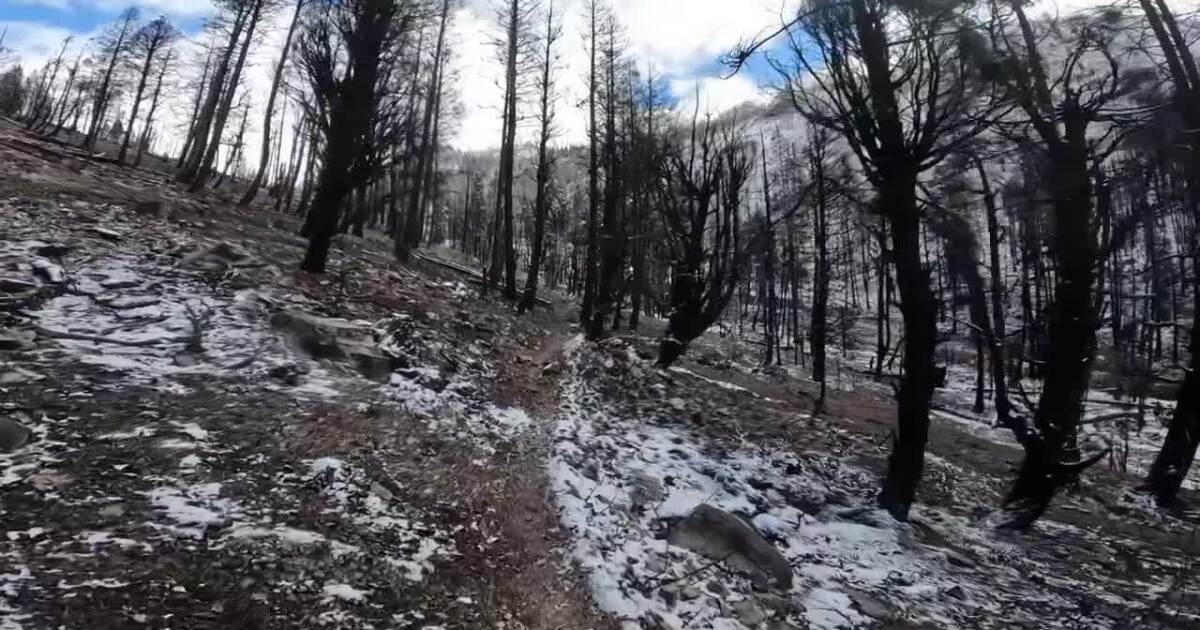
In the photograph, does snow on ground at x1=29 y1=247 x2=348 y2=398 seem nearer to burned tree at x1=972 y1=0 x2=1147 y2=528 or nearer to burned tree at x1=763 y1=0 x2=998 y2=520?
burned tree at x1=763 y1=0 x2=998 y2=520

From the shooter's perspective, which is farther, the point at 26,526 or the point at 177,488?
the point at 177,488

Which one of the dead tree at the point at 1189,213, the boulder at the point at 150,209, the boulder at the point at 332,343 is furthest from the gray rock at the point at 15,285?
the dead tree at the point at 1189,213

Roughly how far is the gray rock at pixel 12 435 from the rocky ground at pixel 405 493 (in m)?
0.03

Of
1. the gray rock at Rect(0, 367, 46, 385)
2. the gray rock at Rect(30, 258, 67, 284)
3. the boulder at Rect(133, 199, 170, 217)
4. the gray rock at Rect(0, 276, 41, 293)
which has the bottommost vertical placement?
the gray rock at Rect(0, 367, 46, 385)

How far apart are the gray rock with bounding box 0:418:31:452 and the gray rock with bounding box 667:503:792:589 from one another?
562 centimetres

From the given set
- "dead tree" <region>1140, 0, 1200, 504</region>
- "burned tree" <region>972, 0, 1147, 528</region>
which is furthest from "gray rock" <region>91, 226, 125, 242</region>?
"dead tree" <region>1140, 0, 1200, 504</region>

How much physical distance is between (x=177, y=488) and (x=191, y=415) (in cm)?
135

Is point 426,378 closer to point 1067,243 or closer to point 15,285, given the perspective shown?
point 15,285

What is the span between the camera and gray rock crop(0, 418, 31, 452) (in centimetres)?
448

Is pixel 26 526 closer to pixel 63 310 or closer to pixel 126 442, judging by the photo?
pixel 126 442

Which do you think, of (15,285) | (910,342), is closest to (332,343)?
(15,285)

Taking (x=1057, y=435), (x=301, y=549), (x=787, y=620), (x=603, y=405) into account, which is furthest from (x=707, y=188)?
(x=301, y=549)

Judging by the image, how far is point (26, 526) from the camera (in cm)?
377

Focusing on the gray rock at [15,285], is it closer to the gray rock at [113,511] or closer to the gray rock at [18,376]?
the gray rock at [18,376]
